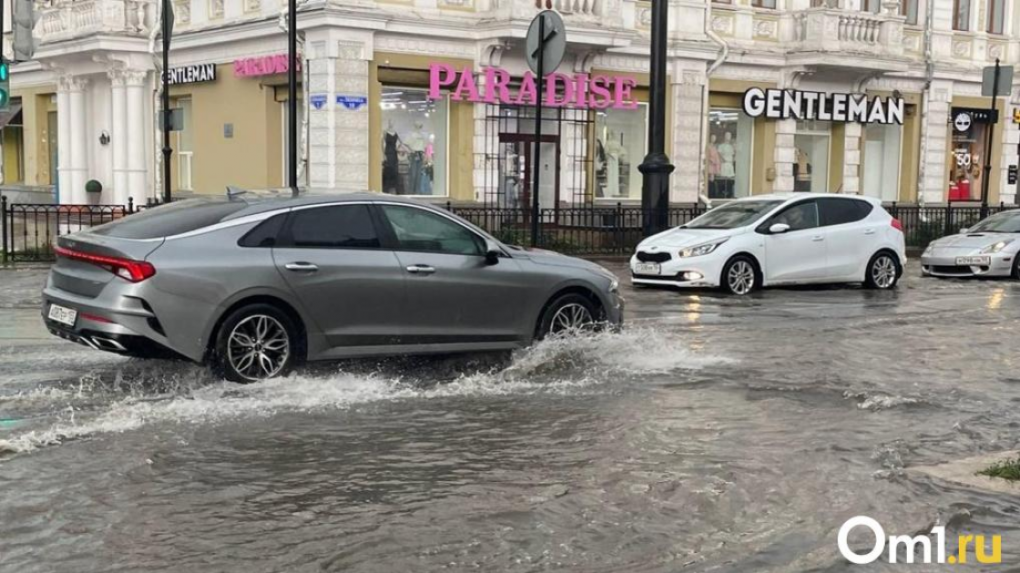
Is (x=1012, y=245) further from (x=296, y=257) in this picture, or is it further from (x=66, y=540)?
(x=66, y=540)

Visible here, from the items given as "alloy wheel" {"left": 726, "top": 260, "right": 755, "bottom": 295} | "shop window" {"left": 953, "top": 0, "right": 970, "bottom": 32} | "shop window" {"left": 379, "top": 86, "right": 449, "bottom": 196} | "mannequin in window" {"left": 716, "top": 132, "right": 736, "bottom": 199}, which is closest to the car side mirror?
"alloy wheel" {"left": 726, "top": 260, "right": 755, "bottom": 295}

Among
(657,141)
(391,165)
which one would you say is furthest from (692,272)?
(391,165)

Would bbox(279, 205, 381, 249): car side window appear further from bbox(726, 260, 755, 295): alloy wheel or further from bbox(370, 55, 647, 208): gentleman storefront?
bbox(370, 55, 647, 208): gentleman storefront

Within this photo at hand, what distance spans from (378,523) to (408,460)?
4.00 feet

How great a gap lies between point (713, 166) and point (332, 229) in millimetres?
22191

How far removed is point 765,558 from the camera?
208 inches

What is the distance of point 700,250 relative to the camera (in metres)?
16.9

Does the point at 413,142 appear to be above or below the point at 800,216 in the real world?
above

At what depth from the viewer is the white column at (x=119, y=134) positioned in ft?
97.3

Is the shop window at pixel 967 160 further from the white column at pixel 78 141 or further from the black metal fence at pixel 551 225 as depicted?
the white column at pixel 78 141

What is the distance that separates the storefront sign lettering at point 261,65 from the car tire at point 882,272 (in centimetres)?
1247

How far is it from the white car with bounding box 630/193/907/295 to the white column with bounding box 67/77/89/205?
1987 centimetres

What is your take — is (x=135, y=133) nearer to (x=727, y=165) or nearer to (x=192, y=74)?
(x=192, y=74)

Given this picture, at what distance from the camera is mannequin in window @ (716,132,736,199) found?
3036 cm
